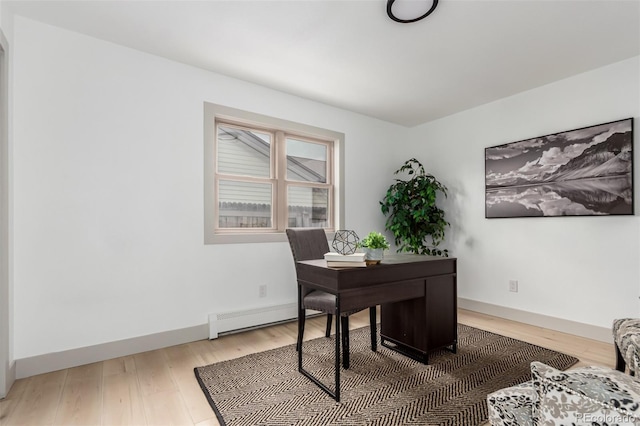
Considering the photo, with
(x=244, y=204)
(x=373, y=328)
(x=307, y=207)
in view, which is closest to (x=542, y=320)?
(x=373, y=328)

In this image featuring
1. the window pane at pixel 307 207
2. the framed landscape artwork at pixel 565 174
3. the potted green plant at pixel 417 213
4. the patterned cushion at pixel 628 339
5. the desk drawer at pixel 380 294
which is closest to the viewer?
the patterned cushion at pixel 628 339

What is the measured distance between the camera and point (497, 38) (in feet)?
7.89

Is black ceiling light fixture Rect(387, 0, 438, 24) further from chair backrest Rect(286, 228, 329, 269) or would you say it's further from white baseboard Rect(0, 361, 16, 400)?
white baseboard Rect(0, 361, 16, 400)

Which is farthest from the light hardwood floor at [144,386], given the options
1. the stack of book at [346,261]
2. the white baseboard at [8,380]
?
the stack of book at [346,261]

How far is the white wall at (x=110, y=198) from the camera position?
2.24m

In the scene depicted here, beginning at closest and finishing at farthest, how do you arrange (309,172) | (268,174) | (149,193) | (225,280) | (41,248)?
(41,248), (149,193), (225,280), (268,174), (309,172)

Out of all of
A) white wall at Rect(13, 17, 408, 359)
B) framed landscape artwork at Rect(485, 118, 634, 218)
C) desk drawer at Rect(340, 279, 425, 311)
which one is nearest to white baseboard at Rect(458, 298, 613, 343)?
framed landscape artwork at Rect(485, 118, 634, 218)

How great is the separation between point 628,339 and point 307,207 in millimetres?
2898

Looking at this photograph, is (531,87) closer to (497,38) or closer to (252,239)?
(497,38)

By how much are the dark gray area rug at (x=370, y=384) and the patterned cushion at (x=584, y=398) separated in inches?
44.1

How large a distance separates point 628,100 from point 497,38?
1.41 m

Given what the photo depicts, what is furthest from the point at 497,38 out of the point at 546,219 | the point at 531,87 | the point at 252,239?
the point at 252,239

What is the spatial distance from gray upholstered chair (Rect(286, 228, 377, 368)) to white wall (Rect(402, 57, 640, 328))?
1968mm

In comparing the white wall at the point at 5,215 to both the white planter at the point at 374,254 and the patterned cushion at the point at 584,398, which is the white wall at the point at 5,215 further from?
the patterned cushion at the point at 584,398
